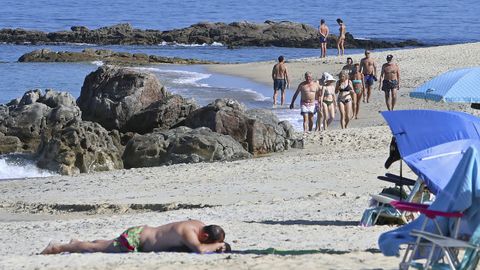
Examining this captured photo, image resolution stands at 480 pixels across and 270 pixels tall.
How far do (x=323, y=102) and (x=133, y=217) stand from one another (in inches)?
351

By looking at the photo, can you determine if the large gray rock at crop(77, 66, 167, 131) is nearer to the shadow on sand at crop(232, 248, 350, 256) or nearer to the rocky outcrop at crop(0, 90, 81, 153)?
the rocky outcrop at crop(0, 90, 81, 153)

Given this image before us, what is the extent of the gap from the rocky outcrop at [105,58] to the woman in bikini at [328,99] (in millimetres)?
20658

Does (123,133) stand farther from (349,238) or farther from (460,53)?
(460,53)

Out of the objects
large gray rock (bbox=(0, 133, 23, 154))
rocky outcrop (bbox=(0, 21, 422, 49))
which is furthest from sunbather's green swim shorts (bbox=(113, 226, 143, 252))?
rocky outcrop (bbox=(0, 21, 422, 49))

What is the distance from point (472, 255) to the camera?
823 cm

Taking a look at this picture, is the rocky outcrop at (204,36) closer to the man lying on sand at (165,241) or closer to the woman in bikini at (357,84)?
the woman in bikini at (357,84)

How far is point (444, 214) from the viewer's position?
8.32 meters

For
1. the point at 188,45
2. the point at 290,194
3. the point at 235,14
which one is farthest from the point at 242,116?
the point at 235,14

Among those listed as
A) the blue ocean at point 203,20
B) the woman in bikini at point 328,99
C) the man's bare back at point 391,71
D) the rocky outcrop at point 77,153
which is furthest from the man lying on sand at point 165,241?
the man's bare back at point 391,71

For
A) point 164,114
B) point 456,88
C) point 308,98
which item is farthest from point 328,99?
point 456,88

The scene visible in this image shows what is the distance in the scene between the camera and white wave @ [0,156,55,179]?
18391 millimetres

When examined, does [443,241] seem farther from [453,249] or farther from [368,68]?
[368,68]

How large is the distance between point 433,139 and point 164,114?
12.7 m

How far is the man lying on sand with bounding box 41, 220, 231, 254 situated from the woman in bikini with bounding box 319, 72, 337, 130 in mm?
11050
